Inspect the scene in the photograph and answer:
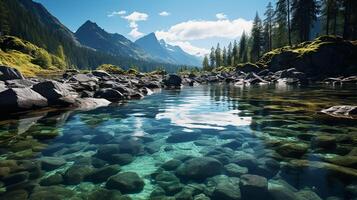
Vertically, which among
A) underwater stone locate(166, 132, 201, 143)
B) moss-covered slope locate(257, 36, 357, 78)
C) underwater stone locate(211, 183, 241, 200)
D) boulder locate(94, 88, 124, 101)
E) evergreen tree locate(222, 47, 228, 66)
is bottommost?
underwater stone locate(211, 183, 241, 200)

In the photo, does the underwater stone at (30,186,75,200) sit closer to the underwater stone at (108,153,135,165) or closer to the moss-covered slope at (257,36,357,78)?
the underwater stone at (108,153,135,165)

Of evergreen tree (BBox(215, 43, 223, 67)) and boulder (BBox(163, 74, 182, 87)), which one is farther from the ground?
evergreen tree (BBox(215, 43, 223, 67))

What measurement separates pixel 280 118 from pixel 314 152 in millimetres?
6214

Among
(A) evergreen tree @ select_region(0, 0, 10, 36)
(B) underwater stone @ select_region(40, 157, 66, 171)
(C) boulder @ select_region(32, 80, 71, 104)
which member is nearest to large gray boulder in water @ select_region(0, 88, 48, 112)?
(C) boulder @ select_region(32, 80, 71, 104)

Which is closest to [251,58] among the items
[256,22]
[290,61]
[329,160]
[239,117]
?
[256,22]

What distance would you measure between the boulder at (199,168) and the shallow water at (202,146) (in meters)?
0.18

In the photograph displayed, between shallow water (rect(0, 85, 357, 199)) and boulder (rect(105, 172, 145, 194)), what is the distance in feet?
0.53

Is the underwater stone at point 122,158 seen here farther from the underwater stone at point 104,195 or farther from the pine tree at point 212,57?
the pine tree at point 212,57

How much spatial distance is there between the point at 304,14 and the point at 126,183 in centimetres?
7705

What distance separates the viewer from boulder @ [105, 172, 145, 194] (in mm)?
6766

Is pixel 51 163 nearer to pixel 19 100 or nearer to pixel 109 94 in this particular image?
pixel 19 100

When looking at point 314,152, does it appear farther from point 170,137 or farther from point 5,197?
point 5,197

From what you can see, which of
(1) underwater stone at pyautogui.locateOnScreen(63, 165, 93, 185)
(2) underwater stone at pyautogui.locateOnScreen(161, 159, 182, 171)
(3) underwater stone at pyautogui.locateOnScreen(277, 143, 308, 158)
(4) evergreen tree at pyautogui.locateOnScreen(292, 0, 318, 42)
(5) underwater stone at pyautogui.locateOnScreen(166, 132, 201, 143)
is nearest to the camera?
(1) underwater stone at pyautogui.locateOnScreen(63, 165, 93, 185)

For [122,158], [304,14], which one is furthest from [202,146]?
[304,14]
